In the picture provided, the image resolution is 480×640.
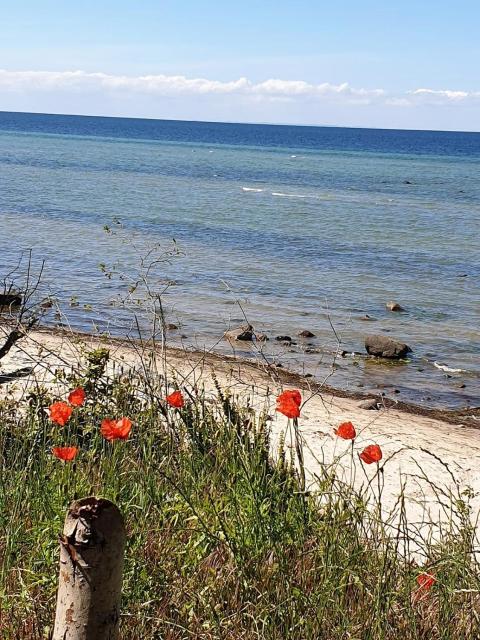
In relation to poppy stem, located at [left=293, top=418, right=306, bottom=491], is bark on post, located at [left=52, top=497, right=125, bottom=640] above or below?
above

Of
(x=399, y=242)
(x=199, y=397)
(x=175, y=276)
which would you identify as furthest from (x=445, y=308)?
(x=199, y=397)

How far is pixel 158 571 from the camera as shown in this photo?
3879 mm

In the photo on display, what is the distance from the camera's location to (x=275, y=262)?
83.3ft

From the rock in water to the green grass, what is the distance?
35.8ft

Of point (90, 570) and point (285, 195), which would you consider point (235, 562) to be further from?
point (285, 195)

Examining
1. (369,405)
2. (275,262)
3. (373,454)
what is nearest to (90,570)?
(373,454)

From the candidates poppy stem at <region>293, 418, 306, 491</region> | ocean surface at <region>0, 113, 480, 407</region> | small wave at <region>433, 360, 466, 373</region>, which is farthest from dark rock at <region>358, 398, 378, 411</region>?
poppy stem at <region>293, 418, 306, 491</region>

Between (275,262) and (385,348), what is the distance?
10.1 m

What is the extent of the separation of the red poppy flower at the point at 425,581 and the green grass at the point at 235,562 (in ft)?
0.15

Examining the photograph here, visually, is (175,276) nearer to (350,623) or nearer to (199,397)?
(199,397)

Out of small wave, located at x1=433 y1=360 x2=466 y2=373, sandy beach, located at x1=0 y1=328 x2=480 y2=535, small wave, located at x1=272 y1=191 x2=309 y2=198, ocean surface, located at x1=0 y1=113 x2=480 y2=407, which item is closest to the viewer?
sandy beach, located at x1=0 y1=328 x2=480 y2=535

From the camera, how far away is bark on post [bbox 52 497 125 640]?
2502 mm

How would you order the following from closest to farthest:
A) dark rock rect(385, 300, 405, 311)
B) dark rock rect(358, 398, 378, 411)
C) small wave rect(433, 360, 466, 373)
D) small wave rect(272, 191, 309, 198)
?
1. dark rock rect(358, 398, 378, 411)
2. small wave rect(433, 360, 466, 373)
3. dark rock rect(385, 300, 405, 311)
4. small wave rect(272, 191, 309, 198)

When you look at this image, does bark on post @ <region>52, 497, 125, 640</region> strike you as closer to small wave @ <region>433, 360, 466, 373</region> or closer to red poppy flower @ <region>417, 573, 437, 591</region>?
red poppy flower @ <region>417, 573, 437, 591</region>
